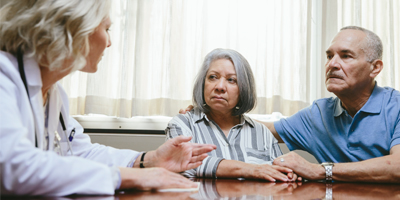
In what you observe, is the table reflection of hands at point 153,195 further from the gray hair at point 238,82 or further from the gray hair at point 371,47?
the gray hair at point 371,47

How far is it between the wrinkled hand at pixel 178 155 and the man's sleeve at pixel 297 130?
895mm

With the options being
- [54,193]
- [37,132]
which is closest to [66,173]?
[54,193]

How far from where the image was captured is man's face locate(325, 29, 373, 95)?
1.88 meters

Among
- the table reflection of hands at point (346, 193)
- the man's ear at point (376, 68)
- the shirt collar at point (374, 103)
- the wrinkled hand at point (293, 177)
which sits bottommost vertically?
the wrinkled hand at point (293, 177)

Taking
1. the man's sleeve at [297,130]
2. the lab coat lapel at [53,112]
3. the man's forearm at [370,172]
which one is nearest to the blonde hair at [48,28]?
the lab coat lapel at [53,112]

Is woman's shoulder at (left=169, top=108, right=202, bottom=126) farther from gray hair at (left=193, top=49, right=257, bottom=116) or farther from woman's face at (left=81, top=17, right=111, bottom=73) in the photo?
woman's face at (left=81, top=17, right=111, bottom=73)

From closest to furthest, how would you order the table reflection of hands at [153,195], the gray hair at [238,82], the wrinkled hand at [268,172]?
the table reflection of hands at [153,195] < the wrinkled hand at [268,172] < the gray hair at [238,82]

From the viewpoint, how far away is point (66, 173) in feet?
2.53

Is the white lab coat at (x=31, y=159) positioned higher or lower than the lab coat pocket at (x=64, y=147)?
higher

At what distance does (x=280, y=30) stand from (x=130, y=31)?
1.11 meters

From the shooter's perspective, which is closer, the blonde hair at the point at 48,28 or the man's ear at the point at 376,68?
the blonde hair at the point at 48,28

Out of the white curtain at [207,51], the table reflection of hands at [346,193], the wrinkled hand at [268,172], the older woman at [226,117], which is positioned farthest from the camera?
the white curtain at [207,51]

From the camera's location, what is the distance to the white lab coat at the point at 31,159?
716 millimetres

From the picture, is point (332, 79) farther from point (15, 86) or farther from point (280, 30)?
point (15, 86)
